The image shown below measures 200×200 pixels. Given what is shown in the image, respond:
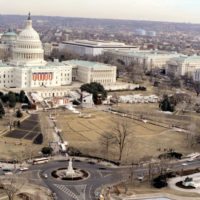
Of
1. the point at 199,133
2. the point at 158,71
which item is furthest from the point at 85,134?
Answer: the point at 158,71

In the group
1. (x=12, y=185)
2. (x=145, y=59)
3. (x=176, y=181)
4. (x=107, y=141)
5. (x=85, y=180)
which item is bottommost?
(x=85, y=180)

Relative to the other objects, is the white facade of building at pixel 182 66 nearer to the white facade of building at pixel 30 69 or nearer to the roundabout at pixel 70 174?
the white facade of building at pixel 30 69

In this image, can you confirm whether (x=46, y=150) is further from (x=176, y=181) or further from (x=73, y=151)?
(x=176, y=181)

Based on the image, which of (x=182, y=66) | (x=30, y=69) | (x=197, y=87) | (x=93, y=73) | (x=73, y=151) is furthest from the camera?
(x=182, y=66)

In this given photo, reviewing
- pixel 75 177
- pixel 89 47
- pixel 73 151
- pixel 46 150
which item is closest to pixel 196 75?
pixel 89 47

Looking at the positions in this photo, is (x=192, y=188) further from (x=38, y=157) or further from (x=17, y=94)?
(x=17, y=94)

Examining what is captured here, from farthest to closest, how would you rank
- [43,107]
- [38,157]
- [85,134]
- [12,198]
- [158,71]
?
[158,71]
[43,107]
[85,134]
[38,157]
[12,198]

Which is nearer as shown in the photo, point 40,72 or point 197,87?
point 40,72
